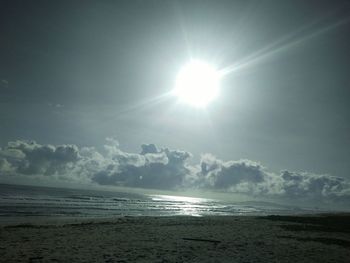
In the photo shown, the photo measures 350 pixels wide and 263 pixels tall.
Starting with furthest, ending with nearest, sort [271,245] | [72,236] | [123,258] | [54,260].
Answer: [72,236] < [271,245] < [123,258] < [54,260]

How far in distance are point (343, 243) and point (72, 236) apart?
19.0 m

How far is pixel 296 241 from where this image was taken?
23.0 metres

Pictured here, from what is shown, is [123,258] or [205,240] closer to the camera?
[123,258]

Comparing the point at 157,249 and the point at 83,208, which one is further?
the point at 83,208

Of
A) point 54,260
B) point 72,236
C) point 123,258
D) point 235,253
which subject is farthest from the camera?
point 72,236

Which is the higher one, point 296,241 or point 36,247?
point 296,241

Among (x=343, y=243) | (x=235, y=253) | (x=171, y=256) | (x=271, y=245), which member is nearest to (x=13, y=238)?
(x=171, y=256)

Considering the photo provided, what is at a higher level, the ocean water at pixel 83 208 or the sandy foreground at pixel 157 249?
the ocean water at pixel 83 208

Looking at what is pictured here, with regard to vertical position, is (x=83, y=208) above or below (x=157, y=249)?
above

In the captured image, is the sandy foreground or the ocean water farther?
the ocean water

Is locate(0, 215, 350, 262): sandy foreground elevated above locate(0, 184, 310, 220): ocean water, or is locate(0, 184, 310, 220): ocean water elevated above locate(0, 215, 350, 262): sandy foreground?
locate(0, 184, 310, 220): ocean water

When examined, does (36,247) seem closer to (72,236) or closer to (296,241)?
(72,236)

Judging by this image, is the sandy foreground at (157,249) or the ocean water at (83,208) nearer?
the sandy foreground at (157,249)

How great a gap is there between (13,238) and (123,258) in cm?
988
